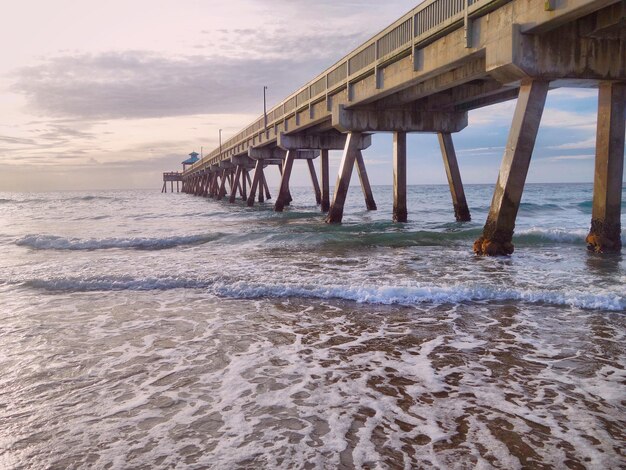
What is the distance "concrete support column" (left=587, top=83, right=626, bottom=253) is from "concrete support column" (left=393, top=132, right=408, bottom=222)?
9464 mm

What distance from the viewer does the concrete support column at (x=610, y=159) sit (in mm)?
10922

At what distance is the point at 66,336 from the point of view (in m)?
5.76

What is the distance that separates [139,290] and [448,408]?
6270 mm

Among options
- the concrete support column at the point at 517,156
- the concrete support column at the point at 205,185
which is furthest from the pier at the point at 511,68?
the concrete support column at the point at 205,185

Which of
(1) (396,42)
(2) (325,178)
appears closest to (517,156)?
(1) (396,42)

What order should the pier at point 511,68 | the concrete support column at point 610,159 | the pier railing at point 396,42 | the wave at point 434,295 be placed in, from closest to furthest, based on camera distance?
the wave at point 434,295 < the pier at point 511,68 < the concrete support column at point 610,159 < the pier railing at point 396,42

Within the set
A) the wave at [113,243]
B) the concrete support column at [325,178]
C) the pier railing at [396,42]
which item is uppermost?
the pier railing at [396,42]

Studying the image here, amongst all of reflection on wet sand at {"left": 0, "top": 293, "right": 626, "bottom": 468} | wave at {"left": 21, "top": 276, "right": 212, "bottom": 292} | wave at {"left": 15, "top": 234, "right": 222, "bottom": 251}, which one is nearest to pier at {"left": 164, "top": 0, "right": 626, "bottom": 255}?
reflection on wet sand at {"left": 0, "top": 293, "right": 626, "bottom": 468}

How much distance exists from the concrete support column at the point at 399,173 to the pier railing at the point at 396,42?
10.6ft

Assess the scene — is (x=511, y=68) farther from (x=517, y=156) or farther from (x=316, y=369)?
(x=316, y=369)

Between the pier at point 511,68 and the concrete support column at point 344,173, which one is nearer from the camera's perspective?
the pier at point 511,68

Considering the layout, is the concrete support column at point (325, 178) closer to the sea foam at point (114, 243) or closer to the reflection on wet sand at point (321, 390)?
the sea foam at point (114, 243)

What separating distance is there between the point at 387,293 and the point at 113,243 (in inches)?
446

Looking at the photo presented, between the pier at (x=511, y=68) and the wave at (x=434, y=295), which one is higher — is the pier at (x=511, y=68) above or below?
above
